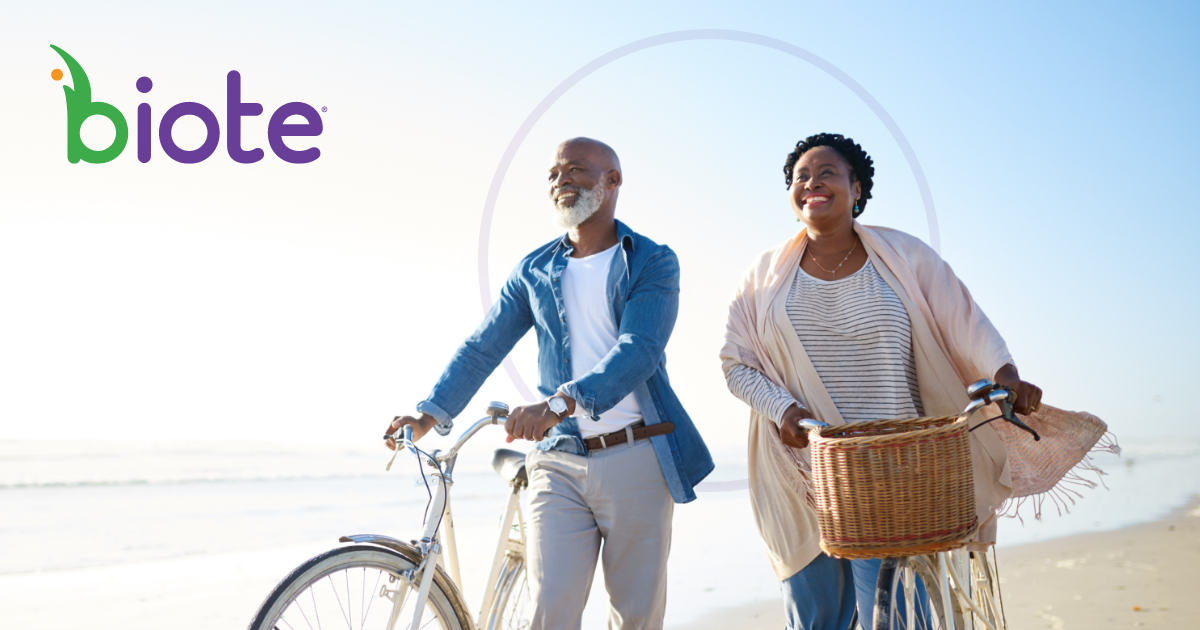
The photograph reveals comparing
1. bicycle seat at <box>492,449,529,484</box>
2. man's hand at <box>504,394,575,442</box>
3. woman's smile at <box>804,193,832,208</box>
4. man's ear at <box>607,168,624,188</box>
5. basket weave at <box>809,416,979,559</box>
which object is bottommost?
basket weave at <box>809,416,979,559</box>

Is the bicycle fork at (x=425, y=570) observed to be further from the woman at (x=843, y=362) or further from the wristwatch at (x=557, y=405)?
the woman at (x=843, y=362)

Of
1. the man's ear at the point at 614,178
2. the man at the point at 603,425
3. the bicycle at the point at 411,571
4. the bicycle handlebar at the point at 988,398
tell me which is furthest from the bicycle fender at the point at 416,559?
the bicycle handlebar at the point at 988,398

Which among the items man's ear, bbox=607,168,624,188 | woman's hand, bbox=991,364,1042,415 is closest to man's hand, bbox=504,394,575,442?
man's ear, bbox=607,168,624,188

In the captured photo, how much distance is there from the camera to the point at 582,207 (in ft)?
9.75

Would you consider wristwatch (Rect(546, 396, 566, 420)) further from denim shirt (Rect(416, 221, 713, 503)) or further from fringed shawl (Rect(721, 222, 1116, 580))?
fringed shawl (Rect(721, 222, 1116, 580))

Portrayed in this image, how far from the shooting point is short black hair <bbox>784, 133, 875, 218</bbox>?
2.98 m

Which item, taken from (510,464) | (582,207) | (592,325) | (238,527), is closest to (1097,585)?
(510,464)

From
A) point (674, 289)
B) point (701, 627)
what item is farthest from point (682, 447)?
point (701, 627)

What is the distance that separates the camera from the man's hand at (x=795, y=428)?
2537 mm

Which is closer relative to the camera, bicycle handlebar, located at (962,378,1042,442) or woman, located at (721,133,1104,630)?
bicycle handlebar, located at (962,378,1042,442)

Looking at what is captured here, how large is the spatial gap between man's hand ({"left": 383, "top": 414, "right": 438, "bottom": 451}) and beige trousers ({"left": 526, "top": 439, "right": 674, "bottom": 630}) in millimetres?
416

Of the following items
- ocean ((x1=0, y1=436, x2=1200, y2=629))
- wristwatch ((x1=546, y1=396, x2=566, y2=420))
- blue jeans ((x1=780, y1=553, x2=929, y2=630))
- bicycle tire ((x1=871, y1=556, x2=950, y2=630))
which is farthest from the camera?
ocean ((x1=0, y1=436, x2=1200, y2=629))

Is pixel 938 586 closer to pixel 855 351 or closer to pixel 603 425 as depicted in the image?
pixel 855 351

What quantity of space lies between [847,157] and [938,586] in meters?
1.33
